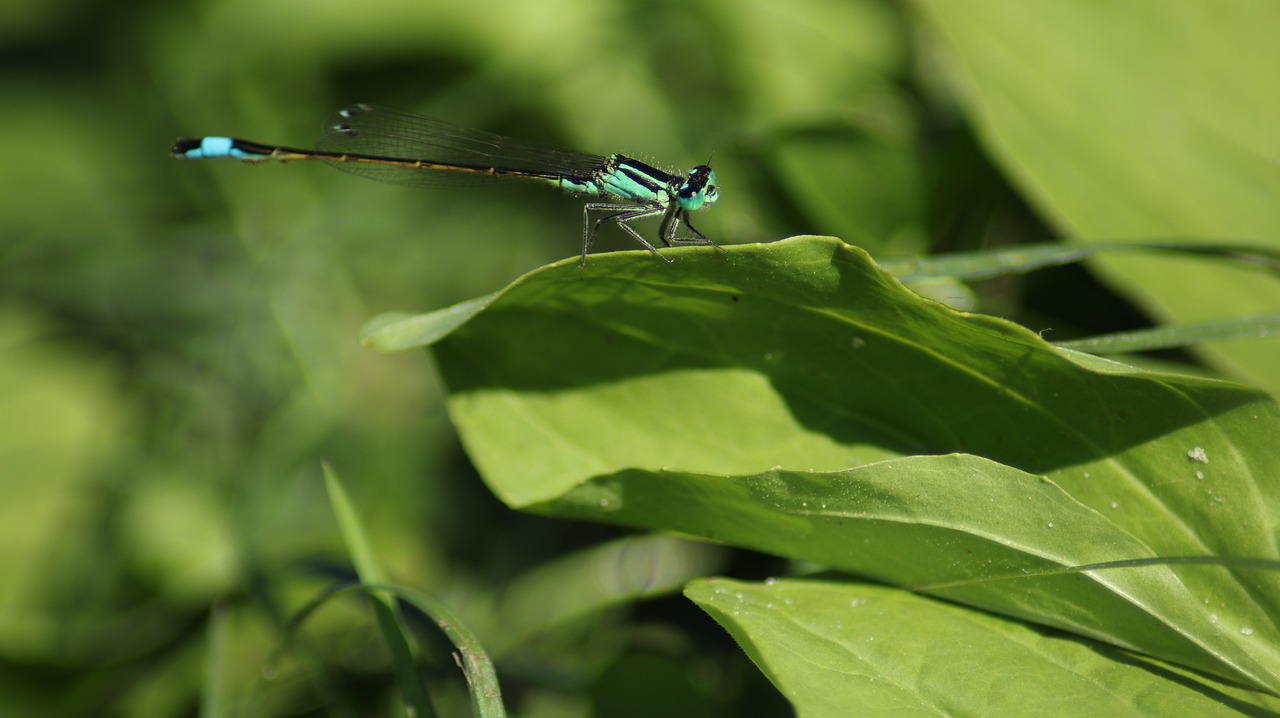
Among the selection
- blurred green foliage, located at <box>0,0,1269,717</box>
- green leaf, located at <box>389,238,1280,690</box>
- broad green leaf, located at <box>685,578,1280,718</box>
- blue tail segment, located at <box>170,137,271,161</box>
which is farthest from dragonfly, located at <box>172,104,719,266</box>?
broad green leaf, located at <box>685,578,1280,718</box>

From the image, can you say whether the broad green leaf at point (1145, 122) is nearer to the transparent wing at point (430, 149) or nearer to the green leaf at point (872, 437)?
the green leaf at point (872, 437)

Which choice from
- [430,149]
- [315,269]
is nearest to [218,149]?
[315,269]

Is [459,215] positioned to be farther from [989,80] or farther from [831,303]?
[831,303]

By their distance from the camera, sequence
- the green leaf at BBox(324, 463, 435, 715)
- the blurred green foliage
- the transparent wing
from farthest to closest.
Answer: the transparent wing, the blurred green foliage, the green leaf at BBox(324, 463, 435, 715)

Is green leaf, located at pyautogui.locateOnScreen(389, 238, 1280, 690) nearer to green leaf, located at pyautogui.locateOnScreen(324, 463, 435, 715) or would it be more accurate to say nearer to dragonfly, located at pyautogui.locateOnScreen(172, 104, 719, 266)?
green leaf, located at pyautogui.locateOnScreen(324, 463, 435, 715)

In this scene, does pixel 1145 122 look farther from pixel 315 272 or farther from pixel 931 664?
pixel 315 272

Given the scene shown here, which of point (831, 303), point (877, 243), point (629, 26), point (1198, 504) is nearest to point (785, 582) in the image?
point (831, 303)
